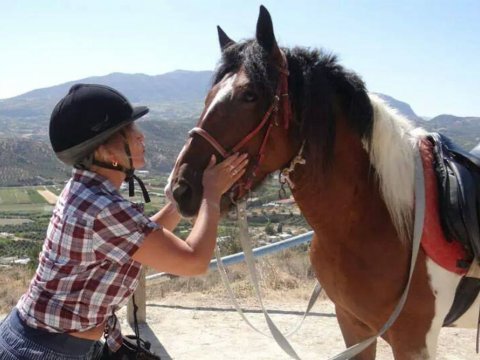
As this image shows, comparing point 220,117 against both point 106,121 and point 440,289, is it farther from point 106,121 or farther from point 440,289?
point 440,289

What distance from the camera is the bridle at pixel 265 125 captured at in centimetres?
213

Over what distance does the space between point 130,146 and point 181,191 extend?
29cm

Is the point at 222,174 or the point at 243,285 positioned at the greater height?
the point at 222,174

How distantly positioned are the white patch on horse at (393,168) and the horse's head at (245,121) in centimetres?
46

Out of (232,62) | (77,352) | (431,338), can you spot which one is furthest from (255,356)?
(232,62)

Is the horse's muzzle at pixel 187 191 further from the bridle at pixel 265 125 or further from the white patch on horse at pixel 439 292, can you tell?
the white patch on horse at pixel 439 292

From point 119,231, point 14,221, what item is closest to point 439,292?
point 119,231

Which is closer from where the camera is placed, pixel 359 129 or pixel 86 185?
pixel 86 185

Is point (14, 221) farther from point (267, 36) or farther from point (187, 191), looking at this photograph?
point (267, 36)

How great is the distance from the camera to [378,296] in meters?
2.36

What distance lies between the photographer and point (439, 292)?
7.66 feet

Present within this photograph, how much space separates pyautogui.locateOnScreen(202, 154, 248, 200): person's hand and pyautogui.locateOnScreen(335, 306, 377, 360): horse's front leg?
1.19 m

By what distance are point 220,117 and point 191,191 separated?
37 centimetres

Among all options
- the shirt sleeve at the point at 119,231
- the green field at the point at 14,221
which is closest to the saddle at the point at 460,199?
the shirt sleeve at the point at 119,231
